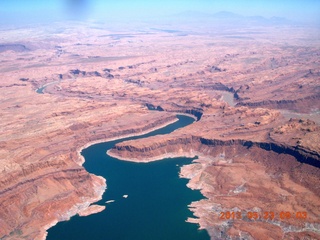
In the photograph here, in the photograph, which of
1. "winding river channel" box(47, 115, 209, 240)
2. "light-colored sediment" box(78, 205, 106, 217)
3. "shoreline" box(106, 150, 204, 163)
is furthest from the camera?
"shoreline" box(106, 150, 204, 163)

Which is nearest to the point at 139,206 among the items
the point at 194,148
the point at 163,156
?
the point at 163,156

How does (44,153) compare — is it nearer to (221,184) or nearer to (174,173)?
A: (174,173)

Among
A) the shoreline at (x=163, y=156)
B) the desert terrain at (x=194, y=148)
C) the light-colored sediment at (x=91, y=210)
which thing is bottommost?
the shoreline at (x=163, y=156)

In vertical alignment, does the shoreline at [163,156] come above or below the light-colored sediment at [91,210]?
below

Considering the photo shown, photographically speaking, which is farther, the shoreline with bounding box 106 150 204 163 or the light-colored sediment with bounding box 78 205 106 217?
the shoreline with bounding box 106 150 204 163
